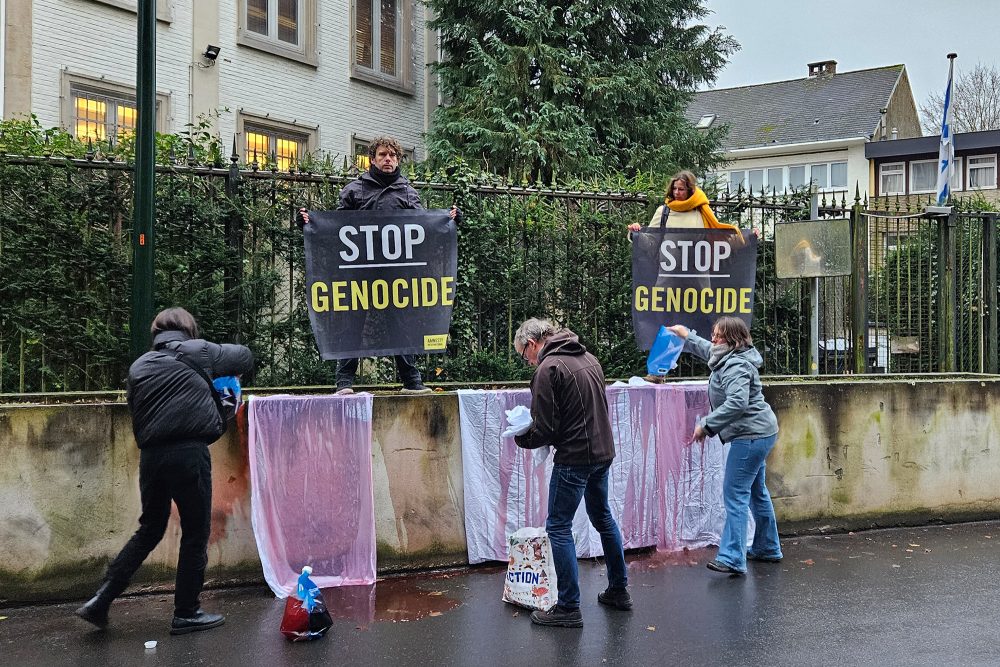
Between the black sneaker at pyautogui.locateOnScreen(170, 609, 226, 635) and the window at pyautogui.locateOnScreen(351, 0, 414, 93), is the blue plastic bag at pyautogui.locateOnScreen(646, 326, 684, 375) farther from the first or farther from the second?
the window at pyautogui.locateOnScreen(351, 0, 414, 93)

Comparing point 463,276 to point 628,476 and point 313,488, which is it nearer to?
point 628,476

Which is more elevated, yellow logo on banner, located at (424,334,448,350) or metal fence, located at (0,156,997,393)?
metal fence, located at (0,156,997,393)

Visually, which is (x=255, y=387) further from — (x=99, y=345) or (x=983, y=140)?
(x=983, y=140)

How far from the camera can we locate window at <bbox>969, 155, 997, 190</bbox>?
37.3 metres

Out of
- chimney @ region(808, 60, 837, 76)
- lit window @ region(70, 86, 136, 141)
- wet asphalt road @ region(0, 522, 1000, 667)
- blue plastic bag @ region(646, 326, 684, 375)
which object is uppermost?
chimney @ region(808, 60, 837, 76)

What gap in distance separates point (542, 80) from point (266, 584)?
11.3 meters

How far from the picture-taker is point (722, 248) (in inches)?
327

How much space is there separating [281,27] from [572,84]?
16.7ft

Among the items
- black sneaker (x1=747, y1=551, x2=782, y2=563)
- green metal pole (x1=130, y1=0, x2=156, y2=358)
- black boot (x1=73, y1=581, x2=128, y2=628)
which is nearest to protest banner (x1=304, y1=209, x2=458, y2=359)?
green metal pole (x1=130, y1=0, x2=156, y2=358)

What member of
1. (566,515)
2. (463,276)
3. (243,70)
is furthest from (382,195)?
(243,70)

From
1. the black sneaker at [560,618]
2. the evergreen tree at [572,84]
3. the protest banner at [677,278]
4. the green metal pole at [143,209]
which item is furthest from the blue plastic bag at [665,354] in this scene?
the evergreen tree at [572,84]

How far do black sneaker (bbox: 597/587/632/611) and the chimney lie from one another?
44.0 meters

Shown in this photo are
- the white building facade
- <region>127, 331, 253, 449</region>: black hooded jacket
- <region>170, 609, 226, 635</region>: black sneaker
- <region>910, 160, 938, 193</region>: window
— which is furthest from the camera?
<region>910, 160, 938, 193</region>: window

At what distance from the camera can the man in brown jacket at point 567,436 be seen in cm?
541
